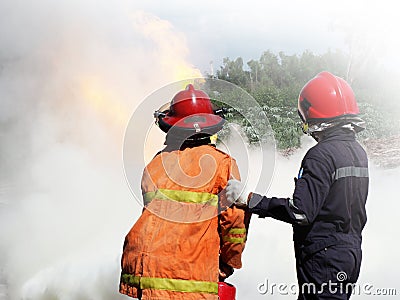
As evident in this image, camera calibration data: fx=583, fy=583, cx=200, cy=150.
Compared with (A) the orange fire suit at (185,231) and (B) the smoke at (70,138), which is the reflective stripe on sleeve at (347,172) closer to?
(A) the orange fire suit at (185,231)

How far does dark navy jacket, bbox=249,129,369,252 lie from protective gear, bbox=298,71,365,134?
138mm

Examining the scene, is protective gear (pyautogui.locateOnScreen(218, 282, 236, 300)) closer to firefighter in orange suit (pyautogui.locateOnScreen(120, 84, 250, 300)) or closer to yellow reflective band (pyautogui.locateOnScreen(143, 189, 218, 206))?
firefighter in orange suit (pyautogui.locateOnScreen(120, 84, 250, 300))

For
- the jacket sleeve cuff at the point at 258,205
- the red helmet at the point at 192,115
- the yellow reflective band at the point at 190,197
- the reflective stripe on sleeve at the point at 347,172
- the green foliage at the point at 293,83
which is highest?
the green foliage at the point at 293,83

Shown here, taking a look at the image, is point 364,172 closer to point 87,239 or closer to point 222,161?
point 222,161

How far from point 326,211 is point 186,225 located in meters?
0.74

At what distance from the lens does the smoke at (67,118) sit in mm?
8391

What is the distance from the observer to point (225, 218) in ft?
10.5

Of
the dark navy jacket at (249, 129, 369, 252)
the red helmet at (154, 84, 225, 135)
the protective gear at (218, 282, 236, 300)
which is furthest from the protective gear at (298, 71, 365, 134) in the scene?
the protective gear at (218, 282, 236, 300)

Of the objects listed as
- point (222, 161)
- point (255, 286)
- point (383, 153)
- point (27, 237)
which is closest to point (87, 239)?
point (27, 237)

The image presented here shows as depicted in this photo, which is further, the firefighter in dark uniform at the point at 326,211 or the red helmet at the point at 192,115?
the red helmet at the point at 192,115

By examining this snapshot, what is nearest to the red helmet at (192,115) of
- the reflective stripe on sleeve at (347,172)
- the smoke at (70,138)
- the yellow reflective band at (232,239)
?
the yellow reflective band at (232,239)

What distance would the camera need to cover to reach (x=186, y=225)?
311cm

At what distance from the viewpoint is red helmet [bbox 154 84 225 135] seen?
3316mm

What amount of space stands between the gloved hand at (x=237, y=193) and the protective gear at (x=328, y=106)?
534 mm
